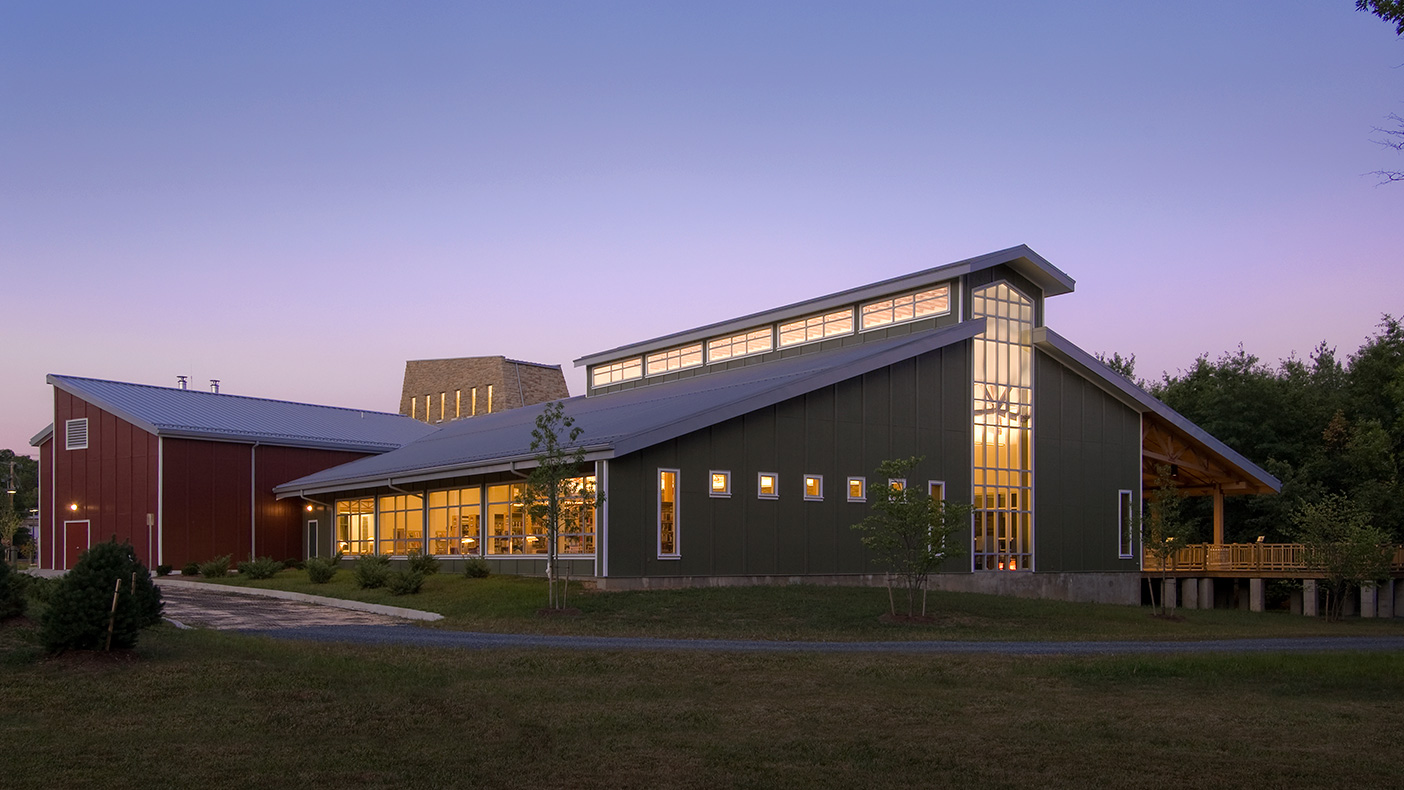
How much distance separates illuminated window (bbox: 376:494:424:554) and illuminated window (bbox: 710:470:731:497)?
1176cm

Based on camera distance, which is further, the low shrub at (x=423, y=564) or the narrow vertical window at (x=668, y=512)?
the low shrub at (x=423, y=564)

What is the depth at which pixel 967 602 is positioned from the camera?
2902 centimetres

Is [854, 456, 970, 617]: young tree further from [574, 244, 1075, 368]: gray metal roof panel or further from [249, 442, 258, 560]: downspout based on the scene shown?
[249, 442, 258, 560]: downspout

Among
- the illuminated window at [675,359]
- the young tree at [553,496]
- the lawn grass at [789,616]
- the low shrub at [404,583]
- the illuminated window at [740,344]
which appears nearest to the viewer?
the lawn grass at [789,616]

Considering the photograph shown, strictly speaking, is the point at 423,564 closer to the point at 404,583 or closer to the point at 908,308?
the point at 404,583

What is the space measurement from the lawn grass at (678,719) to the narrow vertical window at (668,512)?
1313 centimetres

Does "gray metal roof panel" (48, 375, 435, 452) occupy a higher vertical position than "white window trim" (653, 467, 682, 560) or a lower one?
higher

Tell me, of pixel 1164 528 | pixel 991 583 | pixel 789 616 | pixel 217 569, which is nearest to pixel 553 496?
pixel 789 616

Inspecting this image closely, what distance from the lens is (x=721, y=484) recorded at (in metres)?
31.3

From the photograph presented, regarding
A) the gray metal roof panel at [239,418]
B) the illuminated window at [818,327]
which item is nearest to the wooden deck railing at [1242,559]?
the illuminated window at [818,327]

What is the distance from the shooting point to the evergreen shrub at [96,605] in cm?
1477

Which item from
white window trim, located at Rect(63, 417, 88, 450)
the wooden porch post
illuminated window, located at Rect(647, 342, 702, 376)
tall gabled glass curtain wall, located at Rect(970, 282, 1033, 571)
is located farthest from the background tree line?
white window trim, located at Rect(63, 417, 88, 450)

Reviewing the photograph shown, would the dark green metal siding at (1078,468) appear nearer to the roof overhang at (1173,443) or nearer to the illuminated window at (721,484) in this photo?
the roof overhang at (1173,443)

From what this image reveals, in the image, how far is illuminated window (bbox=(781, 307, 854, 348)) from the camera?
3985 cm
